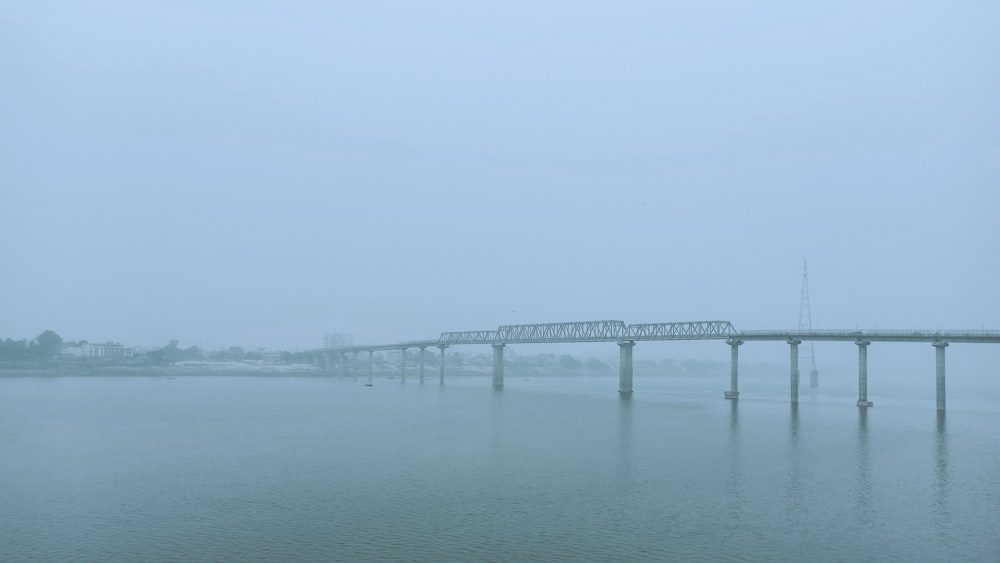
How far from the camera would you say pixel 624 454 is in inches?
2414

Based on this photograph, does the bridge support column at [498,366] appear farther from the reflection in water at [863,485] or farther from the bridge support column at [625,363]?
the reflection in water at [863,485]

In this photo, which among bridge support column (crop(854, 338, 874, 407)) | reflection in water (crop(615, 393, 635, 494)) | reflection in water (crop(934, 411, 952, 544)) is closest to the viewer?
reflection in water (crop(934, 411, 952, 544))

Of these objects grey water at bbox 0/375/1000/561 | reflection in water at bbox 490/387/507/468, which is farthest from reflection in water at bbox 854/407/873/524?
reflection in water at bbox 490/387/507/468

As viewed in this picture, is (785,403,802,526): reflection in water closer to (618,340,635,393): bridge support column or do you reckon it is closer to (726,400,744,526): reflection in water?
(726,400,744,526): reflection in water

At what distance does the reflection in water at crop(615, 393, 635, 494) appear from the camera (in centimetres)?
4853

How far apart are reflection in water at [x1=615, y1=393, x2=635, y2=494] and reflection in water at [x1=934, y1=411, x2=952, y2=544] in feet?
56.1

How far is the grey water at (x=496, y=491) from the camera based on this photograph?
111 ft

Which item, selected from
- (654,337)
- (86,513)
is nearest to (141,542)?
(86,513)

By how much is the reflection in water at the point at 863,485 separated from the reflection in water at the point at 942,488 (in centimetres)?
338

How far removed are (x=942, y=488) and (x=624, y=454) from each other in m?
23.2

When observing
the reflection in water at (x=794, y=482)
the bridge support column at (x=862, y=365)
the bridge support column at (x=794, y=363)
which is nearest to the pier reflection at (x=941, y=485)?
the reflection in water at (x=794, y=482)

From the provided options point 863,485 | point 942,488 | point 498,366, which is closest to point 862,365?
point 942,488

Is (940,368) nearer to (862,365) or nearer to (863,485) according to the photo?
(862,365)

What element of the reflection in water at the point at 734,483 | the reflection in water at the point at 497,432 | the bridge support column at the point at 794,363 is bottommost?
the reflection in water at the point at 497,432
